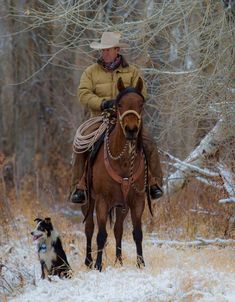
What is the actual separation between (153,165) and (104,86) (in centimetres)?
128

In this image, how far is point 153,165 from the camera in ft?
35.9

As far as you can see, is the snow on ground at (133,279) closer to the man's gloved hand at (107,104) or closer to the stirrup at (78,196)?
the stirrup at (78,196)

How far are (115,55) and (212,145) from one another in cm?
377

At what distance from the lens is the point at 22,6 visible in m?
24.4

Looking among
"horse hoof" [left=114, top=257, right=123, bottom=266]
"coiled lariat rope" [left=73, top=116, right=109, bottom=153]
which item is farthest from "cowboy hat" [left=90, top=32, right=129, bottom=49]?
"horse hoof" [left=114, top=257, right=123, bottom=266]

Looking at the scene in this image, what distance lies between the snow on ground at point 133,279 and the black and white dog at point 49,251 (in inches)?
8.8

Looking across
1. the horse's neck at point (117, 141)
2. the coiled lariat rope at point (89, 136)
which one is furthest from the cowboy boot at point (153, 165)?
the coiled lariat rope at point (89, 136)

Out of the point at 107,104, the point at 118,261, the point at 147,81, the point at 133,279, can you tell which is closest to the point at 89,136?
the point at 107,104

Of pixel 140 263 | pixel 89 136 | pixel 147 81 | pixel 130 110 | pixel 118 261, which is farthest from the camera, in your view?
pixel 147 81

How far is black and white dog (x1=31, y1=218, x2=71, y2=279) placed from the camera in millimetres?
11000

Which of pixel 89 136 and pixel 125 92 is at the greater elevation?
pixel 125 92

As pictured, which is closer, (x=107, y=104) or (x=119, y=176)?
(x=119, y=176)

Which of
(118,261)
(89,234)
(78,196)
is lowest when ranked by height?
(118,261)

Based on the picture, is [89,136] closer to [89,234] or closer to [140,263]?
[89,234]
